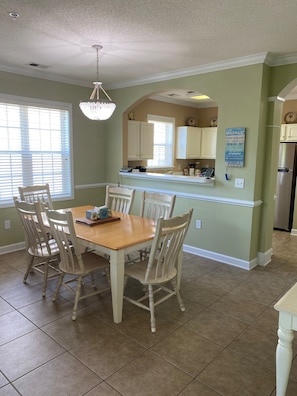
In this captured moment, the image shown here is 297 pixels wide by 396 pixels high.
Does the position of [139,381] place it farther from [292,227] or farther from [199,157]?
[199,157]

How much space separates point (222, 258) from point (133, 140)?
8.99ft

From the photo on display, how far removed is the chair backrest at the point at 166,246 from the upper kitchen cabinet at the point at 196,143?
4659mm

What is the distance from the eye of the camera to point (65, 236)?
2.58 metres

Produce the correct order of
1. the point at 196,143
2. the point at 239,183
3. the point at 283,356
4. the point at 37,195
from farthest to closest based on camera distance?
the point at 196,143, the point at 37,195, the point at 239,183, the point at 283,356

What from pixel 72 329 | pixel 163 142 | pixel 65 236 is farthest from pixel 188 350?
pixel 163 142

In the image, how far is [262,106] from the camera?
3.63 meters

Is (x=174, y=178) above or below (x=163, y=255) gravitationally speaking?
above

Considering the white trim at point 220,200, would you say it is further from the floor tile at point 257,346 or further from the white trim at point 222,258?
the floor tile at point 257,346

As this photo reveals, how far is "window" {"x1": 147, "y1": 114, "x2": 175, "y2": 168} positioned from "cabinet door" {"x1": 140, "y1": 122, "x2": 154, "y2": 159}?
684mm

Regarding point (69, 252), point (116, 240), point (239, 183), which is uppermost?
point (239, 183)

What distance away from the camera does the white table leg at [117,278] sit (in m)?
2.46

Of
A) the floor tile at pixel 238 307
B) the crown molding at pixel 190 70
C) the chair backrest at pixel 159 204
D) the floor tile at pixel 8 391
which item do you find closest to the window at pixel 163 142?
the crown molding at pixel 190 70

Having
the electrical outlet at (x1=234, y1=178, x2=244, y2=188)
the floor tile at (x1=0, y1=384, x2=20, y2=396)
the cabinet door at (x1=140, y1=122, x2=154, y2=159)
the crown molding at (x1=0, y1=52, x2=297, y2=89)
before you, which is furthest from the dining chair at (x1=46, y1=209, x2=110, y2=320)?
the cabinet door at (x1=140, y1=122, x2=154, y2=159)

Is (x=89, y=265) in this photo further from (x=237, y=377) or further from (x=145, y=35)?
(x=145, y=35)
